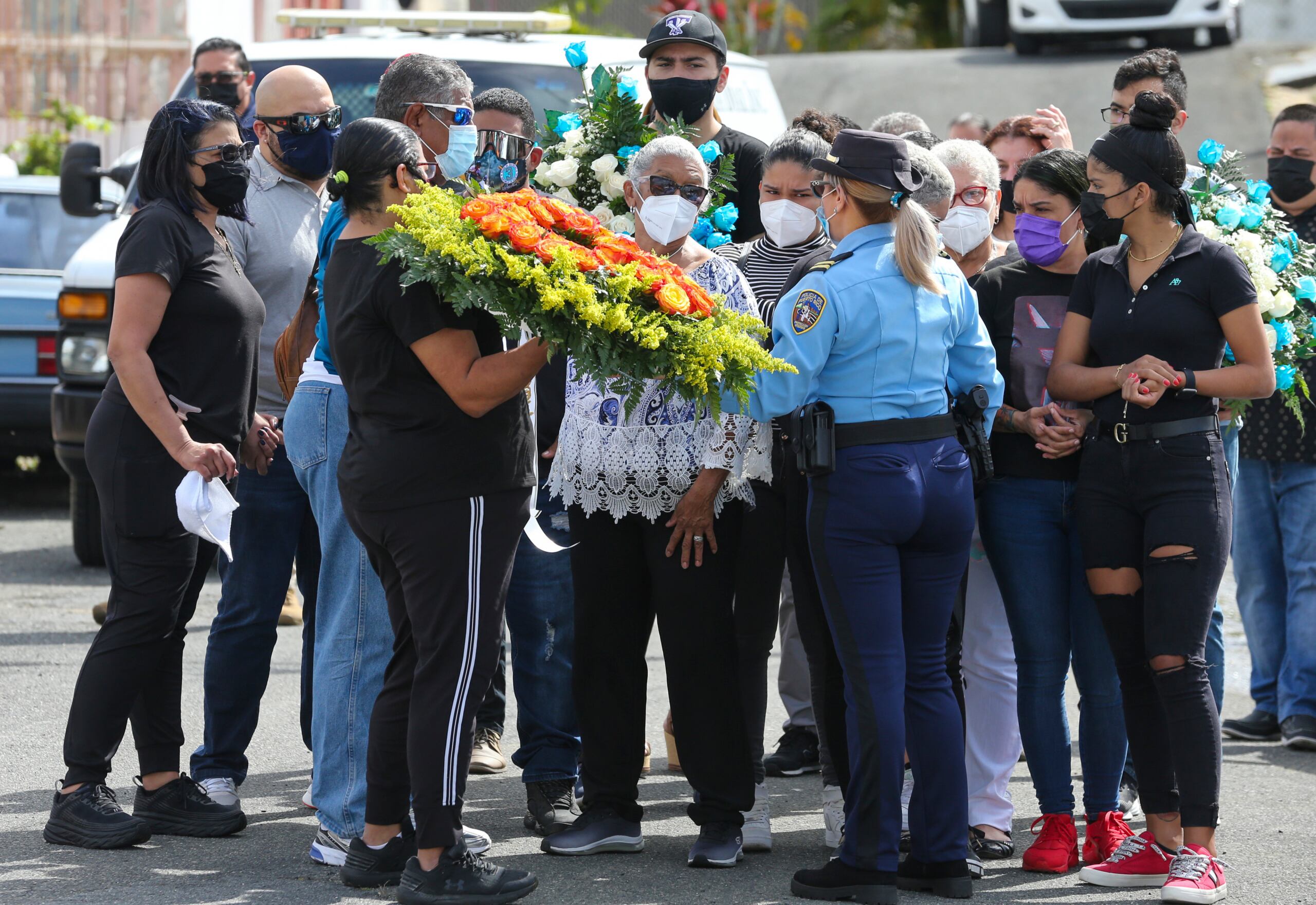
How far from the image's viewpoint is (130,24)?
1828 cm

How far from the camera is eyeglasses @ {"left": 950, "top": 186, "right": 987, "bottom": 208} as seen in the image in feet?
17.0

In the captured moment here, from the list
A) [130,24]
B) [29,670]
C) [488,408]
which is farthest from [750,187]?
[130,24]

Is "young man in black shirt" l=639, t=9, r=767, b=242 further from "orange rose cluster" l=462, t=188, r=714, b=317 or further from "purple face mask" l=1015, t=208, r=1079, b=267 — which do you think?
"orange rose cluster" l=462, t=188, r=714, b=317

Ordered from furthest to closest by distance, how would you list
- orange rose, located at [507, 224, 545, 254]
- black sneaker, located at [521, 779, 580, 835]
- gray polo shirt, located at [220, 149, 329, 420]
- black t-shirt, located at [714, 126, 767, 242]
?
1. black t-shirt, located at [714, 126, 767, 242]
2. gray polo shirt, located at [220, 149, 329, 420]
3. black sneaker, located at [521, 779, 580, 835]
4. orange rose, located at [507, 224, 545, 254]

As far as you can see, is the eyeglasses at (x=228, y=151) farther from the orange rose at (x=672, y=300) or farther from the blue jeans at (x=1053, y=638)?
the blue jeans at (x=1053, y=638)

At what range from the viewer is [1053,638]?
4914 mm

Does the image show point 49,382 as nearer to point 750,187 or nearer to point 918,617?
point 750,187

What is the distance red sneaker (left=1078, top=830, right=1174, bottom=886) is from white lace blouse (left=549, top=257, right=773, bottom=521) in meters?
1.53

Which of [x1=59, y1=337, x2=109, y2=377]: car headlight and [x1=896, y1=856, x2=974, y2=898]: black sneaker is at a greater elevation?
[x1=59, y1=337, x2=109, y2=377]: car headlight

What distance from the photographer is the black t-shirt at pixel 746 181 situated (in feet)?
19.2

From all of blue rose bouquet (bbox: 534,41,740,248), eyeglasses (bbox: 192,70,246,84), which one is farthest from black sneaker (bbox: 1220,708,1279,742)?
eyeglasses (bbox: 192,70,246,84)

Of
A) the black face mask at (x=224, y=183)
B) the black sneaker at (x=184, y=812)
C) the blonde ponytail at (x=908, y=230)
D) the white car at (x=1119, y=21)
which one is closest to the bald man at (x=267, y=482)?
the black sneaker at (x=184, y=812)

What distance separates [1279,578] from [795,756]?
2412 millimetres

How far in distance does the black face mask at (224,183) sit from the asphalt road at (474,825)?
6.52 ft
